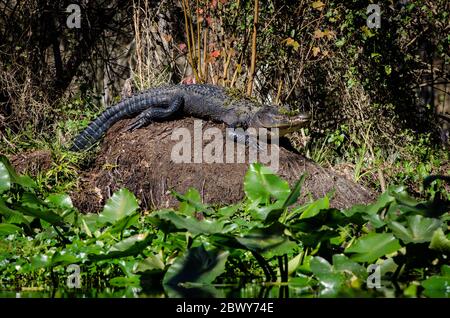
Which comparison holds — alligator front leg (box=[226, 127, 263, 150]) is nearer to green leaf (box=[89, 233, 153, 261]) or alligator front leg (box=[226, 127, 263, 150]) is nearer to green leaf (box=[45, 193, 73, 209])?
green leaf (box=[45, 193, 73, 209])

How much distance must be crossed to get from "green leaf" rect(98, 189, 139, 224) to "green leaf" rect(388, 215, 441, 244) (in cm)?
166

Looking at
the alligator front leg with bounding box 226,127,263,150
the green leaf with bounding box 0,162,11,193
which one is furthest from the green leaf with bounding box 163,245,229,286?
the alligator front leg with bounding box 226,127,263,150

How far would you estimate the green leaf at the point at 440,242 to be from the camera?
387 centimetres

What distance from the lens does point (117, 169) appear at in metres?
7.85

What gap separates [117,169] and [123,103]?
1.02 metres

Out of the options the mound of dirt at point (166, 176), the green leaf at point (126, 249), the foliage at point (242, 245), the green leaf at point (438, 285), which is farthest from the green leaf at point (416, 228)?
the mound of dirt at point (166, 176)

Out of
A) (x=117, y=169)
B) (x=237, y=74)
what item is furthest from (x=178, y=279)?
(x=237, y=74)

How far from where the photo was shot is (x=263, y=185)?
4.86 m

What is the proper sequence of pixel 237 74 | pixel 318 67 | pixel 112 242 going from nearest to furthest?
pixel 112 242 < pixel 237 74 < pixel 318 67

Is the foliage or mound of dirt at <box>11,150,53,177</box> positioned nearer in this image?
the foliage

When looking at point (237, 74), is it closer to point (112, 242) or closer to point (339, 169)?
point (339, 169)

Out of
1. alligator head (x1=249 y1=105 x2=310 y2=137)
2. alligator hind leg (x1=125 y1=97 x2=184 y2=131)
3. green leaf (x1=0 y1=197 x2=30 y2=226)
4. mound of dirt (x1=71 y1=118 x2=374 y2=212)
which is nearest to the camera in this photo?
green leaf (x1=0 y1=197 x2=30 y2=226)

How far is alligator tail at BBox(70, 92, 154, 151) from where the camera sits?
27.3ft

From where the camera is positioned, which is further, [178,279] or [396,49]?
[396,49]
